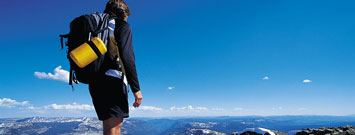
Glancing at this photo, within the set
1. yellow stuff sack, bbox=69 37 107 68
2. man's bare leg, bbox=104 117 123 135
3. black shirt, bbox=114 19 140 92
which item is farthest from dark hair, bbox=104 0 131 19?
man's bare leg, bbox=104 117 123 135

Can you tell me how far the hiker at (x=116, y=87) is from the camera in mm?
3352

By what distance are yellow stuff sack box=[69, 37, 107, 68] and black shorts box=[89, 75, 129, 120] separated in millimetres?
407

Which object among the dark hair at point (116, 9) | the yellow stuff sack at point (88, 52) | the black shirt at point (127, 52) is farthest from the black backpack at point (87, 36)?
the dark hair at point (116, 9)

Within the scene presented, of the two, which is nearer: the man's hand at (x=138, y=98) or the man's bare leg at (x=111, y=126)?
the man's bare leg at (x=111, y=126)

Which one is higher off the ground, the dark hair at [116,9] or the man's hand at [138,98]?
the dark hair at [116,9]

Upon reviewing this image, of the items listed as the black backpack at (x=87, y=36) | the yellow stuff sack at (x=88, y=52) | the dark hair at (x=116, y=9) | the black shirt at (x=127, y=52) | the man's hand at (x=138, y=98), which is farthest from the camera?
the dark hair at (x=116, y=9)

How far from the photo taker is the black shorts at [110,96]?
3.38 m

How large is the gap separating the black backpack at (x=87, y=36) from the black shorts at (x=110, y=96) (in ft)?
0.62

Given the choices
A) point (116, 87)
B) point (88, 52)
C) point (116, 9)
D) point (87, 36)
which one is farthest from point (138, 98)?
point (116, 9)

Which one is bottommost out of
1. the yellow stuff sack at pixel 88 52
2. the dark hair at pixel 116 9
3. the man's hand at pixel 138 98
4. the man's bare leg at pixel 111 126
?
the man's bare leg at pixel 111 126

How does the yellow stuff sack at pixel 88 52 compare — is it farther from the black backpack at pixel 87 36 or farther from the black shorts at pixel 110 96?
the black shorts at pixel 110 96

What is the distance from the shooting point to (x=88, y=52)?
3.08m

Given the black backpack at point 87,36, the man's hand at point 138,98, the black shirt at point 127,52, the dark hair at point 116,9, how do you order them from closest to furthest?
1. the black backpack at point 87,36
2. the black shirt at point 127,52
3. the man's hand at point 138,98
4. the dark hair at point 116,9

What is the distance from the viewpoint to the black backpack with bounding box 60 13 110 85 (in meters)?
3.29
